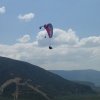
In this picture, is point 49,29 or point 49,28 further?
point 49,28

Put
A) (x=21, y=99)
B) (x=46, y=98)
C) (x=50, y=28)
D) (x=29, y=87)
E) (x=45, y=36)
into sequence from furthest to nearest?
(x=29, y=87), (x=46, y=98), (x=21, y=99), (x=50, y=28), (x=45, y=36)

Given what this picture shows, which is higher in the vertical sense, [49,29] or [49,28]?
[49,28]

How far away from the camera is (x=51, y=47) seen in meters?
60.6

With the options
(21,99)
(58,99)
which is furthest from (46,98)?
(21,99)

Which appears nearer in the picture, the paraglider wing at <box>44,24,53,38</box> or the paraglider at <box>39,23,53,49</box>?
the paraglider at <box>39,23,53,49</box>

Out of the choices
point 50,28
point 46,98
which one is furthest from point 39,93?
point 50,28

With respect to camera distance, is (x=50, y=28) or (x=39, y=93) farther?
(x=39, y=93)

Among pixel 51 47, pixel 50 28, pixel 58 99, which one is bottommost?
pixel 58 99

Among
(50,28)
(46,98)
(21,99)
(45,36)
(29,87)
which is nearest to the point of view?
(45,36)

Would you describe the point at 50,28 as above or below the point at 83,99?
above

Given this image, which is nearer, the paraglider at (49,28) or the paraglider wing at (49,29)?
the paraglider at (49,28)

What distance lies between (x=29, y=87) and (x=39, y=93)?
12533 mm

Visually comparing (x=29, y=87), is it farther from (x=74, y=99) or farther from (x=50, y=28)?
(x=50, y=28)

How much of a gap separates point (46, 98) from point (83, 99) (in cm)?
3087
